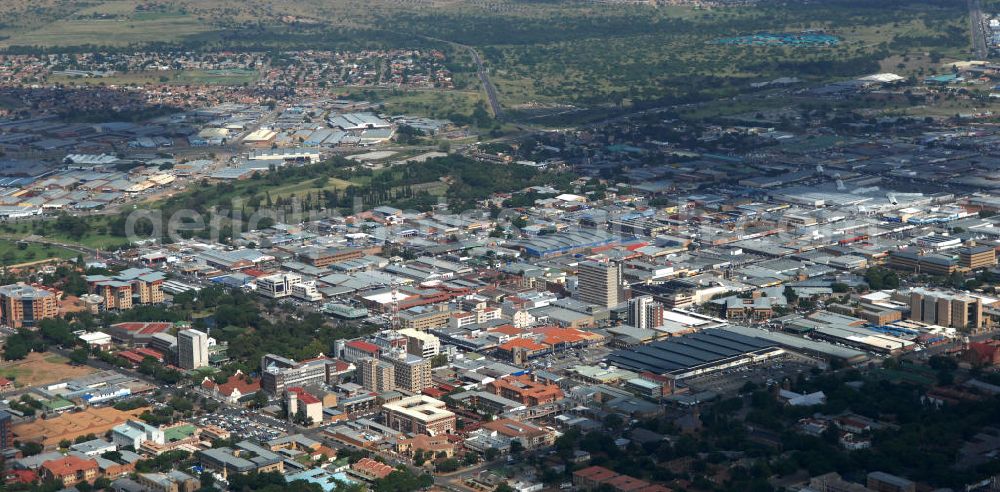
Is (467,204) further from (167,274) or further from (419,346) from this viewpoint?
(419,346)

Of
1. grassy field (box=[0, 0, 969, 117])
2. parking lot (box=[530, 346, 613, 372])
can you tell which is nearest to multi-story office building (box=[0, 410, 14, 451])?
parking lot (box=[530, 346, 613, 372])

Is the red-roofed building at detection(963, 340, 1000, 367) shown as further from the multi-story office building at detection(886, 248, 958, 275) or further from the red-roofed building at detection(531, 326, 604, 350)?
the multi-story office building at detection(886, 248, 958, 275)

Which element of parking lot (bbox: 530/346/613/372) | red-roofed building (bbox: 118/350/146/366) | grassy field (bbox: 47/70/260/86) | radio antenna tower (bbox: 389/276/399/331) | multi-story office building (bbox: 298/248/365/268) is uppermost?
grassy field (bbox: 47/70/260/86)

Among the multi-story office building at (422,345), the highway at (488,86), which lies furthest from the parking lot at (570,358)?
the highway at (488,86)

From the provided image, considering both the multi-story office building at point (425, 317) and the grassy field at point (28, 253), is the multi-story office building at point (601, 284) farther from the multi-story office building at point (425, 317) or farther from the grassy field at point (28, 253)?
the grassy field at point (28, 253)

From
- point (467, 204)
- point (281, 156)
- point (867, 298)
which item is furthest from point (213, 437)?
point (281, 156)

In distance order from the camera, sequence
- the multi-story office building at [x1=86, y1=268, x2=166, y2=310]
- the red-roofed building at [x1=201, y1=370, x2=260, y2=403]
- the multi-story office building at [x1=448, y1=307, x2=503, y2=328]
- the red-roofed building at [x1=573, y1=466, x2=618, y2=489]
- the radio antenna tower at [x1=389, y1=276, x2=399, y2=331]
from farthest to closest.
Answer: the multi-story office building at [x1=86, y1=268, x2=166, y2=310] → the radio antenna tower at [x1=389, y1=276, x2=399, y2=331] → the multi-story office building at [x1=448, y1=307, x2=503, y2=328] → the red-roofed building at [x1=201, y1=370, x2=260, y2=403] → the red-roofed building at [x1=573, y1=466, x2=618, y2=489]

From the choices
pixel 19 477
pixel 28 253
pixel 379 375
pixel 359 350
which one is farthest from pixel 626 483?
pixel 28 253
